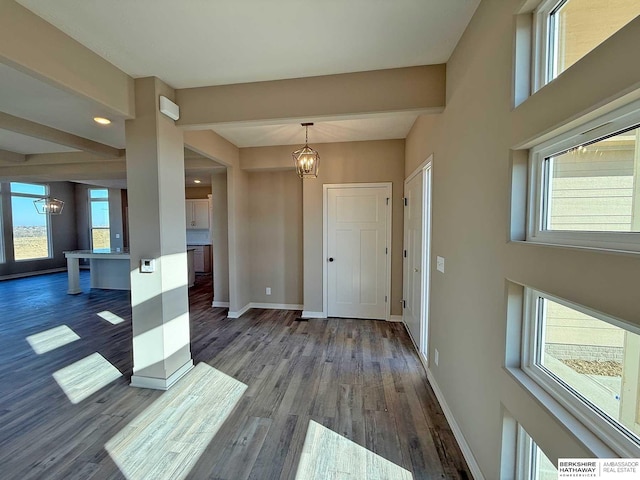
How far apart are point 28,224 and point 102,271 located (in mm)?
3964

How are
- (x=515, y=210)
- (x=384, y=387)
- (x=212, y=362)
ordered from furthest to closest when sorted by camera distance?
(x=212, y=362) < (x=384, y=387) < (x=515, y=210)

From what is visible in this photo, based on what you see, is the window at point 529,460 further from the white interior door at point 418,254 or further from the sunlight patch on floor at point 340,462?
the white interior door at point 418,254

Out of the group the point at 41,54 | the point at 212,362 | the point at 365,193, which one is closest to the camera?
the point at 41,54

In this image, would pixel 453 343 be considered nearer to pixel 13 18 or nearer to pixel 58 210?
pixel 13 18

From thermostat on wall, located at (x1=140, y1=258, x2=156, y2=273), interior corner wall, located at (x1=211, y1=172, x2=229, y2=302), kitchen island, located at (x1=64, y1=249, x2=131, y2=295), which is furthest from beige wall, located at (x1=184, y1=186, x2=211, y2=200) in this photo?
thermostat on wall, located at (x1=140, y1=258, x2=156, y2=273)

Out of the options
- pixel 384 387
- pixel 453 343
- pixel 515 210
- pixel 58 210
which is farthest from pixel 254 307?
pixel 58 210

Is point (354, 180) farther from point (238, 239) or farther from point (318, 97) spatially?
point (238, 239)

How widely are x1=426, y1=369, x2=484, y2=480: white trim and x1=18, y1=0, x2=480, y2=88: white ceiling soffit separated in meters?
2.66

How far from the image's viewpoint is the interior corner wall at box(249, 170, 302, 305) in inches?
179

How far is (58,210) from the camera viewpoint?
274 inches

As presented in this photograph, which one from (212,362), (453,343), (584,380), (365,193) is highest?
(365,193)

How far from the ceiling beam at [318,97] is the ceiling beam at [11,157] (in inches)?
161

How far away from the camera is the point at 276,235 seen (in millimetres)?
4613

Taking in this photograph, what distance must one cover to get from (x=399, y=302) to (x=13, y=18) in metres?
4.56
